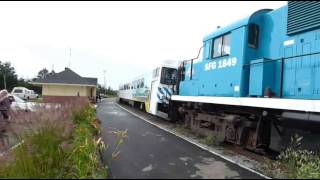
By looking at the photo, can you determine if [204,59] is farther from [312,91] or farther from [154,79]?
[154,79]

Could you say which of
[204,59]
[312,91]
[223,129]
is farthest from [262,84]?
[204,59]

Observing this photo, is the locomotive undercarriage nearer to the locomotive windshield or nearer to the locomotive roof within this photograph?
the locomotive roof

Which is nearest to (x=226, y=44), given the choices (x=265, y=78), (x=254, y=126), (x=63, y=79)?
(x=265, y=78)

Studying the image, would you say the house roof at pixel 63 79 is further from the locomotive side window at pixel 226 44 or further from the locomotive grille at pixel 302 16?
the locomotive grille at pixel 302 16

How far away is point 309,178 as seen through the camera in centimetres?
746

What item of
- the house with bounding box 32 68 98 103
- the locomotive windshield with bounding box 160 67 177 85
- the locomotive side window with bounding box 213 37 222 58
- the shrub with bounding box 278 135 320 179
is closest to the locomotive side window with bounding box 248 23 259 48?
the locomotive side window with bounding box 213 37 222 58

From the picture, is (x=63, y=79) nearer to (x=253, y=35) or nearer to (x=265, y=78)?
(x=253, y=35)

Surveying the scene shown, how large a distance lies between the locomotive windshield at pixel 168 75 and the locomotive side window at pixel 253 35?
10.7 m

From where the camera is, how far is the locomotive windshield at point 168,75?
75.6 feet

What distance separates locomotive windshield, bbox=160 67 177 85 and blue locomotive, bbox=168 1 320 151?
25.5ft

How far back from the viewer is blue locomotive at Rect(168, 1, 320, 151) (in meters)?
10.0

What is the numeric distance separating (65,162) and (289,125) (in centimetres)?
522

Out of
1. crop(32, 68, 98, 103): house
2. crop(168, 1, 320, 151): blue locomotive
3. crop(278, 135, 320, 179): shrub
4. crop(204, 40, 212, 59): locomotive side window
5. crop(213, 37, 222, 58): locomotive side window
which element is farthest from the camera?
crop(32, 68, 98, 103): house

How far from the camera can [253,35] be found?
40.8 feet
